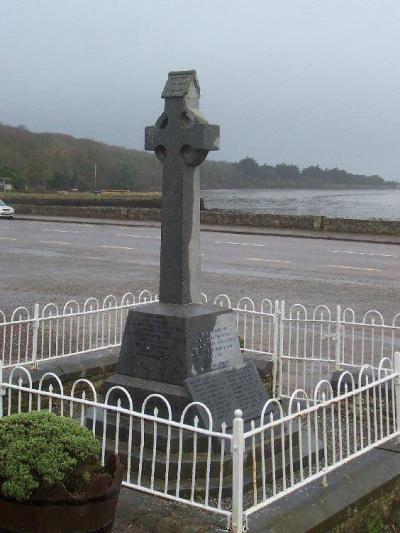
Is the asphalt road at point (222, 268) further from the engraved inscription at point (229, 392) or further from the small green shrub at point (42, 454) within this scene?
the small green shrub at point (42, 454)

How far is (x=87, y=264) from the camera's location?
21656mm

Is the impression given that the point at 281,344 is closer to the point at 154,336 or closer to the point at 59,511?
the point at 154,336

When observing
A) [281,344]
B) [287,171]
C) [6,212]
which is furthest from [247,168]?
[281,344]

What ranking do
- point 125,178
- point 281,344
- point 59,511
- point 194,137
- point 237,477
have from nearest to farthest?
1. point 59,511
2. point 237,477
3. point 194,137
4. point 281,344
5. point 125,178

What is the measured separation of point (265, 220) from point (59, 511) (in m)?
34.1

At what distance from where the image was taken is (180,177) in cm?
→ 688

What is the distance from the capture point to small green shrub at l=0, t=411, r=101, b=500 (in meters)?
4.32

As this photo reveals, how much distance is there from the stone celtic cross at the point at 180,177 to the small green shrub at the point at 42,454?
248 centimetres

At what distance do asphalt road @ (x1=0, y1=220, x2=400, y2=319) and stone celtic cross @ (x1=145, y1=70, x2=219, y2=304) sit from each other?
766cm

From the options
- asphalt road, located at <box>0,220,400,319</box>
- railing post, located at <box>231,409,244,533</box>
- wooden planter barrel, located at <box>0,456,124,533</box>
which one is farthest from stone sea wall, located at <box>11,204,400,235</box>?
wooden planter barrel, located at <box>0,456,124,533</box>

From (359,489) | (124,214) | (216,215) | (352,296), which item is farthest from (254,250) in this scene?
(359,489)

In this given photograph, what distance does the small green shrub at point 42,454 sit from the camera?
14.2 ft

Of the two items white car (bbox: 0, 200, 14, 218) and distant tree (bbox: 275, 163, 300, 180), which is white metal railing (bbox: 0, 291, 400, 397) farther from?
distant tree (bbox: 275, 163, 300, 180)

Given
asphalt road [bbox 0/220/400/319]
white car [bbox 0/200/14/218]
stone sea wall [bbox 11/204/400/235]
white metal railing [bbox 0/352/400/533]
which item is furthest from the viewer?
white car [bbox 0/200/14/218]
